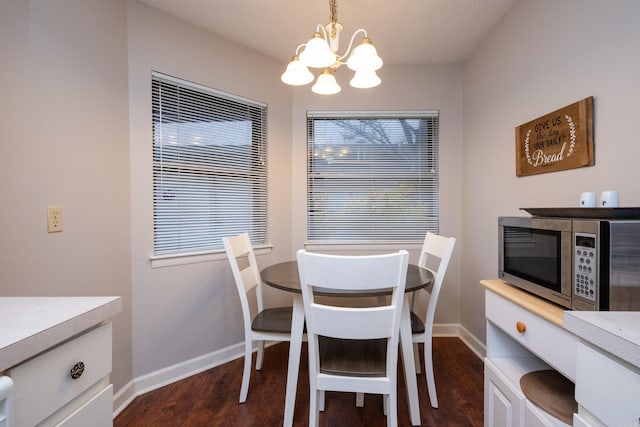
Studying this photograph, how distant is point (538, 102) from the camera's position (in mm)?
1713

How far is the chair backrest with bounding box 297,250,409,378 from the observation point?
1169 millimetres

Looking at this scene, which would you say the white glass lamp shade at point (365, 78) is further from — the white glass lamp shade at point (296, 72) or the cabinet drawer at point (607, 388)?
the cabinet drawer at point (607, 388)

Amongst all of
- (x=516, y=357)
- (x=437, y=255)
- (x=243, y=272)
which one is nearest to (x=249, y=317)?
(x=243, y=272)

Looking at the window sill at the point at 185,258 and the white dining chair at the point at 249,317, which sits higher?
the window sill at the point at 185,258

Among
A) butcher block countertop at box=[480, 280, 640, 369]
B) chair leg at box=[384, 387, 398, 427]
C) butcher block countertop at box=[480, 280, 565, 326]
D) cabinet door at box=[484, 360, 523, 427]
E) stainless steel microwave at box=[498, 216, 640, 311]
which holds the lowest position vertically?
chair leg at box=[384, 387, 398, 427]

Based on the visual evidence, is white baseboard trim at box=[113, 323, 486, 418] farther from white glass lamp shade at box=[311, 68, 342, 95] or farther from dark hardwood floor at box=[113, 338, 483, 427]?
white glass lamp shade at box=[311, 68, 342, 95]

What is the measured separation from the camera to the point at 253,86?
2477 millimetres

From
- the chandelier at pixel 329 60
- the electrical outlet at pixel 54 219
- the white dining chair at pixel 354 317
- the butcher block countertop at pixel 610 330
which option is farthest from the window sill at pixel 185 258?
the butcher block countertop at pixel 610 330

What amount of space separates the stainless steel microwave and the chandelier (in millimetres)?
1029

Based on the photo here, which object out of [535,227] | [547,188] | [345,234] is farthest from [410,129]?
[535,227]

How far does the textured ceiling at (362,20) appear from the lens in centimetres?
190

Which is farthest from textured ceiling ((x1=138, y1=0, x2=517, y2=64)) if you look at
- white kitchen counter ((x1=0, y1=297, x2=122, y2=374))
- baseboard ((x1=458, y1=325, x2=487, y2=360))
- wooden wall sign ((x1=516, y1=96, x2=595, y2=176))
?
baseboard ((x1=458, y1=325, x2=487, y2=360))

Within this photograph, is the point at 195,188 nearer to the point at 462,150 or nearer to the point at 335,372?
the point at 335,372

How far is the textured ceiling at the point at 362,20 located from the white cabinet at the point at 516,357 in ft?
6.13
